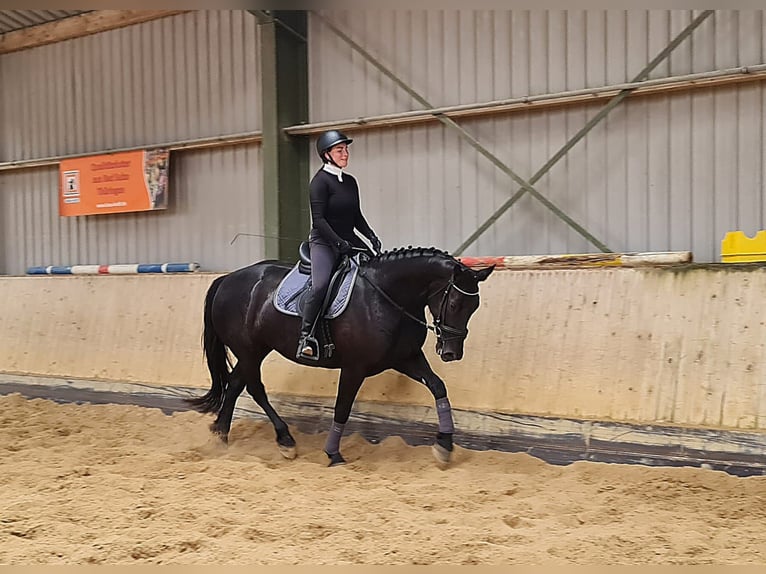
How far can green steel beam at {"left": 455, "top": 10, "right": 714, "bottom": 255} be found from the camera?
6.09 metres

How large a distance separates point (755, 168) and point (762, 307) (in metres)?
2.18

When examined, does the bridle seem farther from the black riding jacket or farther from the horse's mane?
Answer: the black riding jacket

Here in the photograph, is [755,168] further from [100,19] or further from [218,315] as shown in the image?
[100,19]

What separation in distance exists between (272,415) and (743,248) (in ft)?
12.3

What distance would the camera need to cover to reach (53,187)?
10.2 meters

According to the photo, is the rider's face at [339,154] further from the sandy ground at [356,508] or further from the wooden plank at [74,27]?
the wooden plank at [74,27]

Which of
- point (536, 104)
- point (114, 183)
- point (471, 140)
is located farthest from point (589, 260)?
point (114, 183)

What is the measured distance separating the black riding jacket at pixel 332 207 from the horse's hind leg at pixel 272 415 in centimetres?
126

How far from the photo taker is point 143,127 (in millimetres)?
9344

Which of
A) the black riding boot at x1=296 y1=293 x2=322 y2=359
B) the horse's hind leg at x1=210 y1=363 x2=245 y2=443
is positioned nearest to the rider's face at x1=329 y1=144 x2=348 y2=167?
the black riding boot at x1=296 y1=293 x2=322 y2=359

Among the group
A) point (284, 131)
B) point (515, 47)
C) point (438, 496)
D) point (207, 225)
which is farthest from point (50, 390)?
point (515, 47)

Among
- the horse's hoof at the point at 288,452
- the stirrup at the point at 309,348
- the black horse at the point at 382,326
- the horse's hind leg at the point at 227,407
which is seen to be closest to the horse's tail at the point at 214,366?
the horse's hind leg at the point at 227,407

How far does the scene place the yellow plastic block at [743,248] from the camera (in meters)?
4.91

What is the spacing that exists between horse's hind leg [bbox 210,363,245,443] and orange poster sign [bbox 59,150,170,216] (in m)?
4.41
